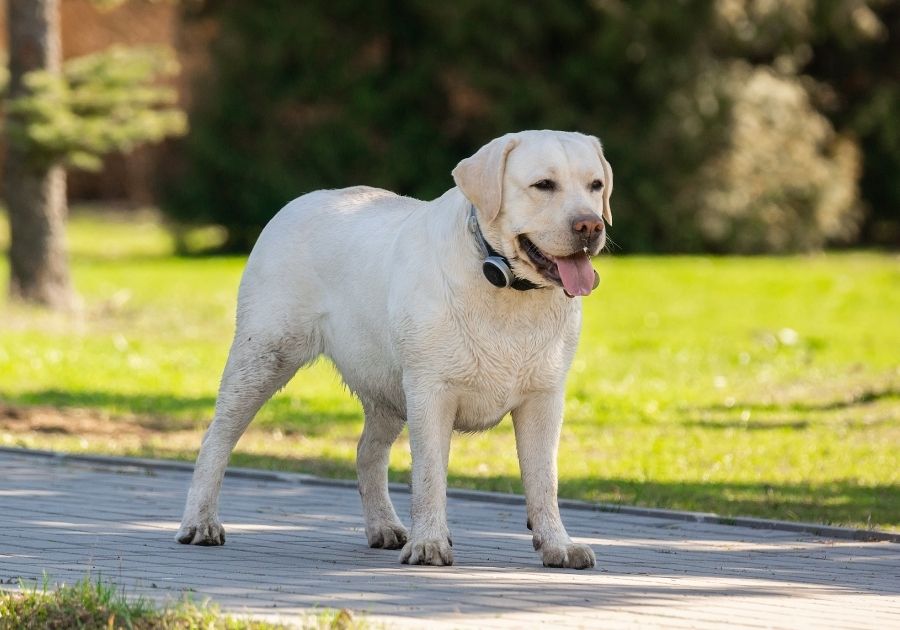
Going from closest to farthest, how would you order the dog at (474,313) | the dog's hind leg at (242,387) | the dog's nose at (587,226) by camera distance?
the dog's nose at (587,226) → the dog at (474,313) → the dog's hind leg at (242,387)

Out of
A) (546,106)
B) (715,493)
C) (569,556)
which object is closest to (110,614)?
(569,556)

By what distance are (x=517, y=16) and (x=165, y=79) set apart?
11.1m

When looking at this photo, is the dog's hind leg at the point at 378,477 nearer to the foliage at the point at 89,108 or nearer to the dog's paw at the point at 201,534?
the dog's paw at the point at 201,534

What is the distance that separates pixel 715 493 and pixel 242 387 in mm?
3228

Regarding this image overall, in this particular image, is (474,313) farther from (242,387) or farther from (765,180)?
(765,180)

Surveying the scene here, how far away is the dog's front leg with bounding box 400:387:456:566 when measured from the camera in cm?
650

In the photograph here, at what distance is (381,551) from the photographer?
23.1 feet

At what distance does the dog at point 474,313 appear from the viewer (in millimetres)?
6371

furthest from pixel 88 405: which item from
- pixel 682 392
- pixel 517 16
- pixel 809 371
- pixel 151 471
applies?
pixel 517 16

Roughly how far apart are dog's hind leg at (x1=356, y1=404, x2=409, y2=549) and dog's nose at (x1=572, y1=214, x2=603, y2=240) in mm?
1472

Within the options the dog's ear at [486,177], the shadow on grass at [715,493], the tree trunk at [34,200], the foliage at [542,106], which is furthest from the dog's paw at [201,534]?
the foliage at [542,106]

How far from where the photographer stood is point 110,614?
5.08m

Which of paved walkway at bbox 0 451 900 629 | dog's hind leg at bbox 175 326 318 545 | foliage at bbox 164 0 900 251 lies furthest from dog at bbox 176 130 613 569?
foliage at bbox 164 0 900 251

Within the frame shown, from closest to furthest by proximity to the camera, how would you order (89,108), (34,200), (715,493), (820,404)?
(715,493)
(820,404)
(89,108)
(34,200)
